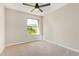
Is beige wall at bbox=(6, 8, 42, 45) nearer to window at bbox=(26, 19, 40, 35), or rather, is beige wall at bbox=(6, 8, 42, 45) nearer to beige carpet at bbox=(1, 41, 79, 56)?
beige carpet at bbox=(1, 41, 79, 56)

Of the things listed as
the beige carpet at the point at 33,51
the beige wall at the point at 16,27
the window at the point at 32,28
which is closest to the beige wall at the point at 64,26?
the beige carpet at the point at 33,51

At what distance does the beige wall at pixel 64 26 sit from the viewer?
3153 mm

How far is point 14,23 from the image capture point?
11.9 ft

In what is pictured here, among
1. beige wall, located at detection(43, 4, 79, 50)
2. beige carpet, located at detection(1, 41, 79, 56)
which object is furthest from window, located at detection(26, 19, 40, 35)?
beige wall, located at detection(43, 4, 79, 50)

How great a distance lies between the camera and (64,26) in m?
3.69

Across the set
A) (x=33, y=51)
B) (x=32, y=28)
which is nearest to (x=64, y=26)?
(x=33, y=51)

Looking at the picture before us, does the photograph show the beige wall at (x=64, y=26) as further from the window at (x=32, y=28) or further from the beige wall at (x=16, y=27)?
the window at (x=32, y=28)

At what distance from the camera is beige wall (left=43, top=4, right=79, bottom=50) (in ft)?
10.3

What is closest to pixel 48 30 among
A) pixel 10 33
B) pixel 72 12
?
pixel 72 12

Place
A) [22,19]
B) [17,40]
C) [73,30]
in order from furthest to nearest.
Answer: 1. [22,19]
2. [17,40]
3. [73,30]

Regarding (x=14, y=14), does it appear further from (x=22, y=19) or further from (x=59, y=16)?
(x=59, y=16)

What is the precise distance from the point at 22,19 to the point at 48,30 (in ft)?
5.34

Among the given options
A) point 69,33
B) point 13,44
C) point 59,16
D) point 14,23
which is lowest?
point 13,44

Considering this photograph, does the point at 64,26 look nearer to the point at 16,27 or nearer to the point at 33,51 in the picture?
the point at 33,51
